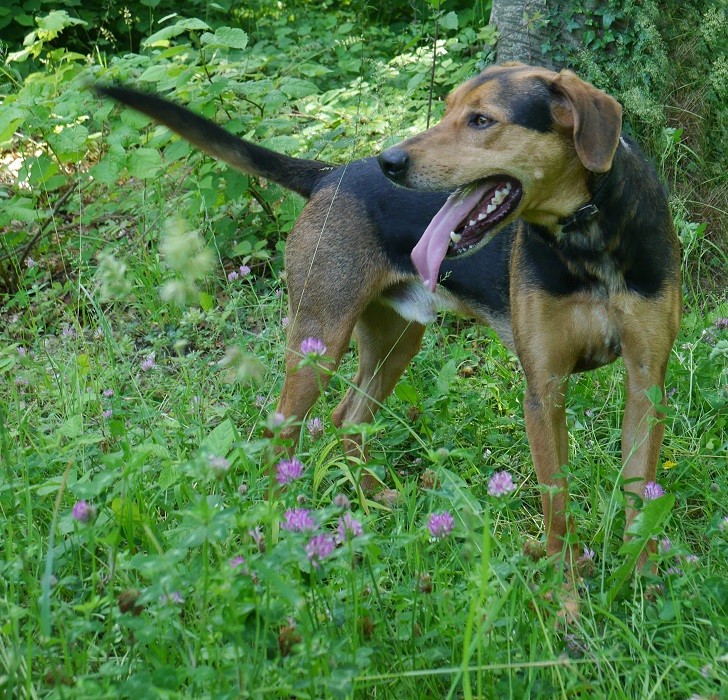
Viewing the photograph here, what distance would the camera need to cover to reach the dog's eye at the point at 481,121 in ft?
11.6

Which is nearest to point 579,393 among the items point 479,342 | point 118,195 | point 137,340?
point 479,342

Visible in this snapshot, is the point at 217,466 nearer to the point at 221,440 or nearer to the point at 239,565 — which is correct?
the point at 239,565

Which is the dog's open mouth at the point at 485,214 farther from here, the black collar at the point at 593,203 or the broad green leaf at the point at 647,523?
the broad green leaf at the point at 647,523

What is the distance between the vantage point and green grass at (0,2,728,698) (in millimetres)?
2197

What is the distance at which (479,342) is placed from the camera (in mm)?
5660

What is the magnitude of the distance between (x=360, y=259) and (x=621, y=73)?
2363 millimetres

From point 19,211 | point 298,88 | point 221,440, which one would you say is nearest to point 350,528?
point 221,440

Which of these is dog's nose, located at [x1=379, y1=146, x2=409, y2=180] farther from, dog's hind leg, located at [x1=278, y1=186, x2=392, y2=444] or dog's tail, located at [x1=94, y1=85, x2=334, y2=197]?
dog's tail, located at [x1=94, y1=85, x2=334, y2=197]

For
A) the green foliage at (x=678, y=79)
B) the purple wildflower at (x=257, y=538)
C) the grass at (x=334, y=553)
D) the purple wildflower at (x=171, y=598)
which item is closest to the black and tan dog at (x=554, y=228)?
the grass at (x=334, y=553)

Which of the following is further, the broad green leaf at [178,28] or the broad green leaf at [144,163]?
the broad green leaf at [144,163]

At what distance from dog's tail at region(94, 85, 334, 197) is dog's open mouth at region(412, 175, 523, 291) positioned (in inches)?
40.6

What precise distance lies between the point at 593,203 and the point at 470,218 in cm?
46

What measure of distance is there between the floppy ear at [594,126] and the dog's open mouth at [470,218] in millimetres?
300

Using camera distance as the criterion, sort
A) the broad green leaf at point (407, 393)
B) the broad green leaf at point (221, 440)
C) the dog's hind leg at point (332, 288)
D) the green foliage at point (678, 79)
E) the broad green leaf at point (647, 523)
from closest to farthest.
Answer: the broad green leaf at point (647, 523)
the broad green leaf at point (221, 440)
the dog's hind leg at point (332, 288)
the broad green leaf at point (407, 393)
the green foliage at point (678, 79)
